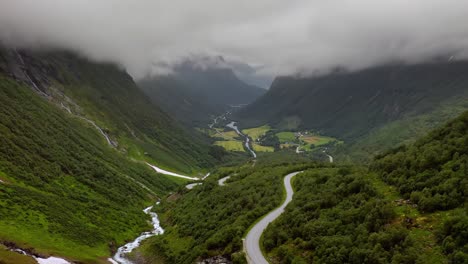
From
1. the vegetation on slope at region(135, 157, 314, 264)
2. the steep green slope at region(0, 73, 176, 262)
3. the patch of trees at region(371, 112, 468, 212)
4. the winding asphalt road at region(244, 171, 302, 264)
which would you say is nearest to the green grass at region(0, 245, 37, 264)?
the steep green slope at region(0, 73, 176, 262)

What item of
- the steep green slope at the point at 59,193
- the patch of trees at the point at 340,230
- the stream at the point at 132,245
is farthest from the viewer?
the stream at the point at 132,245

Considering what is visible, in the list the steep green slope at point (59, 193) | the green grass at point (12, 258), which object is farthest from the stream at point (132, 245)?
the green grass at point (12, 258)

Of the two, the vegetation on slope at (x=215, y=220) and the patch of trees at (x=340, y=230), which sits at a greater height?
the vegetation on slope at (x=215, y=220)

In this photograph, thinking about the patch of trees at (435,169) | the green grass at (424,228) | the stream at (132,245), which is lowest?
the green grass at (424,228)

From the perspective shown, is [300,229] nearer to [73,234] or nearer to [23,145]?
[73,234]

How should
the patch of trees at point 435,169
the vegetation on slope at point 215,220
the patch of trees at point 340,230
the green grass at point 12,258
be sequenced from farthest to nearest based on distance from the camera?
1. the vegetation on slope at point 215,220
2. the green grass at point 12,258
3. the patch of trees at point 435,169
4. the patch of trees at point 340,230

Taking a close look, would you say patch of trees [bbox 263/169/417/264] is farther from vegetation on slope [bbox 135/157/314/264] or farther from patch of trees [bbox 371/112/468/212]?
vegetation on slope [bbox 135/157/314/264]

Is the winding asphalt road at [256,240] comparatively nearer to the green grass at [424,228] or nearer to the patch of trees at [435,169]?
the green grass at [424,228]

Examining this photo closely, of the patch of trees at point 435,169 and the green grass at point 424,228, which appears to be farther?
the patch of trees at point 435,169

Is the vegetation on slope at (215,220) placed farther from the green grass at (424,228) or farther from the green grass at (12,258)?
the green grass at (12,258)

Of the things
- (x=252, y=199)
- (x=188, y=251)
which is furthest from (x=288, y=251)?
(x=252, y=199)
